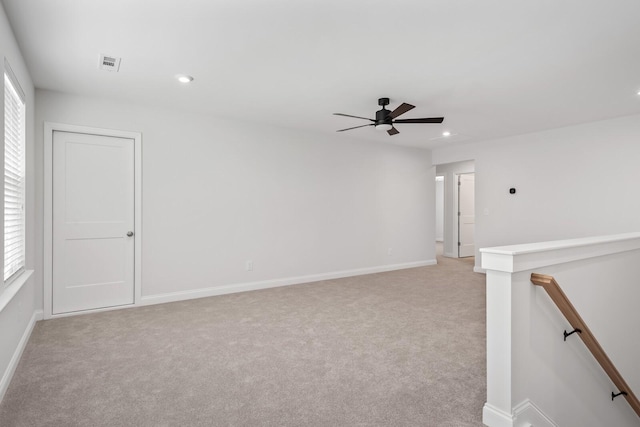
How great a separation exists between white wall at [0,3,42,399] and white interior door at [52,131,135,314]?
22 cm

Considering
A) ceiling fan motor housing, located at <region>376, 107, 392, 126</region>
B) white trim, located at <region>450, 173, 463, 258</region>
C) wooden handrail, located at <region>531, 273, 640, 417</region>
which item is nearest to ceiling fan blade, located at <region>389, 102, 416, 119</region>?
ceiling fan motor housing, located at <region>376, 107, 392, 126</region>

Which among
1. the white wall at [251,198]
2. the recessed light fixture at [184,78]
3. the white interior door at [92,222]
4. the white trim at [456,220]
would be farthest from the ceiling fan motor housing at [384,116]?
the white trim at [456,220]

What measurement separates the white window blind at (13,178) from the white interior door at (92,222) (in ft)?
1.72

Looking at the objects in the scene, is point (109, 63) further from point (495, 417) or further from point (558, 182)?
point (558, 182)

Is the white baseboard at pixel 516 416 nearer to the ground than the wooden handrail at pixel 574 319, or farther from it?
nearer to the ground

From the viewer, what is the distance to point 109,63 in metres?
3.12

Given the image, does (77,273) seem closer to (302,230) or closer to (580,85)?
(302,230)

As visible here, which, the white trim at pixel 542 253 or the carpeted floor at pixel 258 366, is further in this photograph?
the carpeted floor at pixel 258 366

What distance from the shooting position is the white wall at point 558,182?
488 centimetres

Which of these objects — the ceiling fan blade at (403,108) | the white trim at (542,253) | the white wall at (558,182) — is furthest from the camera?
the white wall at (558,182)

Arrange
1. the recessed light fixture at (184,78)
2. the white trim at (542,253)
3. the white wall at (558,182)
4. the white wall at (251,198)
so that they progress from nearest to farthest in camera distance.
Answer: the white trim at (542,253) → the recessed light fixture at (184,78) → the white wall at (251,198) → the white wall at (558,182)

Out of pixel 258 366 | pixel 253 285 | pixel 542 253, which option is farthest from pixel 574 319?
pixel 253 285

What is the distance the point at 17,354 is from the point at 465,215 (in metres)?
8.64

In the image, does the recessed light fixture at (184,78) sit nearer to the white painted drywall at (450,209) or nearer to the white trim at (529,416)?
the white trim at (529,416)
